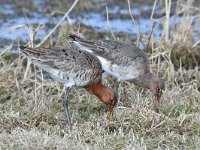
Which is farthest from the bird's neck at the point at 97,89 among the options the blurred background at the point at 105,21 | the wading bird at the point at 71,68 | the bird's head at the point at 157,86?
the blurred background at the point at 105,21

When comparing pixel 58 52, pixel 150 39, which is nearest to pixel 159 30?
pixel 150 39

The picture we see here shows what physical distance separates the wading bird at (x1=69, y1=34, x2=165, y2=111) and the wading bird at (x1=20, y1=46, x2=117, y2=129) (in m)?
0.23

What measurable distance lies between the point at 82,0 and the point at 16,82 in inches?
180

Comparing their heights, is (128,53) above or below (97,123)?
above

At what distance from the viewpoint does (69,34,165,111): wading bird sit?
7.62 metres

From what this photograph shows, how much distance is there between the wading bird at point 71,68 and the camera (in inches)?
272

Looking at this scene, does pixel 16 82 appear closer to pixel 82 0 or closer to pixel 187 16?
pixel 187 16

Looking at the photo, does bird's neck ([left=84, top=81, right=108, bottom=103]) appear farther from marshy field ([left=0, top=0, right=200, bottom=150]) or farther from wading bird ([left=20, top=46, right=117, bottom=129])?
marshy field ([left=0, top=0, right=200, bottom=150])

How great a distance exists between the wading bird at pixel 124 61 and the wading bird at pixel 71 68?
23cm

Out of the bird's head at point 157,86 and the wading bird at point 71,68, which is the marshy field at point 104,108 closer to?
the bird's head at point 157,86

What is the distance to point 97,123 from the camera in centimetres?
687

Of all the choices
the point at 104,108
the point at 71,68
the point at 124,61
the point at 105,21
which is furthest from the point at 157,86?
the point at 105,21

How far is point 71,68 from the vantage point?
7.02m

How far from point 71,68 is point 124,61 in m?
0.86
